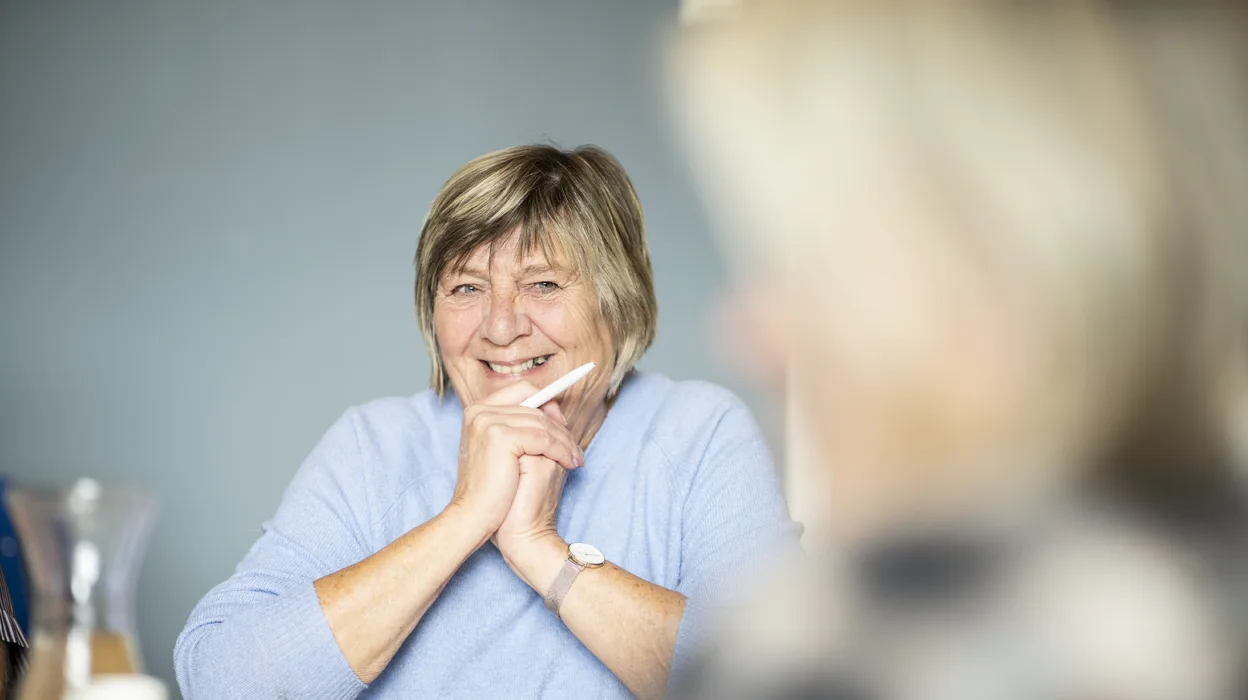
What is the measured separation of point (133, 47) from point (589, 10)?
998 millimetres

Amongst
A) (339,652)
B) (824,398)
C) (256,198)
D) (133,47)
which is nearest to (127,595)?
(339,652)

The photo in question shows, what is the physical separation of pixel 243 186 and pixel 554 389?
149 cm

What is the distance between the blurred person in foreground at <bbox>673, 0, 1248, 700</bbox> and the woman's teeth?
876 millimetres

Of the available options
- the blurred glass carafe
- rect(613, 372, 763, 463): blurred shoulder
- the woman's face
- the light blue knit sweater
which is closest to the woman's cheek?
the woman's face

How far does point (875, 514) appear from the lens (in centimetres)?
39

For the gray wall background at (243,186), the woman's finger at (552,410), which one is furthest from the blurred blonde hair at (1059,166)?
the gray wall background at (243,186)

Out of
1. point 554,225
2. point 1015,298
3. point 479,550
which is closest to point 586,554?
point 479,550

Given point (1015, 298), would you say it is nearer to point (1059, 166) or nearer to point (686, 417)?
point (1059, 166)

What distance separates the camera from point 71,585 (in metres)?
0.66

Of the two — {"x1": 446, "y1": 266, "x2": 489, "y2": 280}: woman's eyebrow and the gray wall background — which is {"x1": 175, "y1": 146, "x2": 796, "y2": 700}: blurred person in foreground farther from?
the gray wall background

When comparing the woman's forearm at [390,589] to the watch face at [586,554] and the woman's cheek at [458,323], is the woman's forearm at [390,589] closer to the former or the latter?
the watch face at [586,554]

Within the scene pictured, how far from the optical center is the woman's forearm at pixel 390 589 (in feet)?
3.34

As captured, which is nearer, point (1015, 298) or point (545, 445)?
point (1015, 298)

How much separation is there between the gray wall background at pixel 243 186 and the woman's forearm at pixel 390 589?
4.40ft
